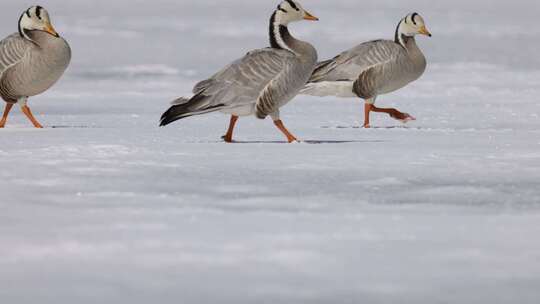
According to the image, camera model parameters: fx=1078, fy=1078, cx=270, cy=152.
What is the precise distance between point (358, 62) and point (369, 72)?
213 mm

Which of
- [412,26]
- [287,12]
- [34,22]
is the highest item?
[287,12]

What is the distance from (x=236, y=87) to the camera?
1079 centimetres

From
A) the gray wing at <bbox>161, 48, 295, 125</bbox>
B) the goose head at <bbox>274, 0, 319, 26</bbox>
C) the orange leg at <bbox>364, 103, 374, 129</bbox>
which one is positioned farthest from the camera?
the orange leg at <bbox>364, 103, 374, 129</bbox>

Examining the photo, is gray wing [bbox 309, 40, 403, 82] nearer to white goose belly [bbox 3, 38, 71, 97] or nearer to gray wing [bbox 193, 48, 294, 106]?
gray wing [bbox 193, 48, 294, 106]

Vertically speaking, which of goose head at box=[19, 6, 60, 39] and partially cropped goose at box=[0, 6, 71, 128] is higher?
goose head at box=[19, 6, 60, 39]

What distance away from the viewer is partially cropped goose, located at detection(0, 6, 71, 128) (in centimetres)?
1270

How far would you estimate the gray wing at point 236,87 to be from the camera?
10703 mm

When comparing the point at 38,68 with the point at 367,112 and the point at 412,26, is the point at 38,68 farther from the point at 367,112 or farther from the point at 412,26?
the point at 412,26

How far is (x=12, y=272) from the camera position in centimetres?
512

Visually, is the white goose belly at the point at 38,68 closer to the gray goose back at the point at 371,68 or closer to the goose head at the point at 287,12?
the goose head at the point at 287,12

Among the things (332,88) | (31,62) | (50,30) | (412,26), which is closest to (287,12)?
(332,88)

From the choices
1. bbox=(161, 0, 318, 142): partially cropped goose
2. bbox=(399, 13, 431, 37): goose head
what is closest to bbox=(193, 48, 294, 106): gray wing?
bbox=(161, 0, 318, 142): partially cropped goose

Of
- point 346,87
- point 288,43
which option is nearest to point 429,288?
point 288,43

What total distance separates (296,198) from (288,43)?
Result: 415cm
